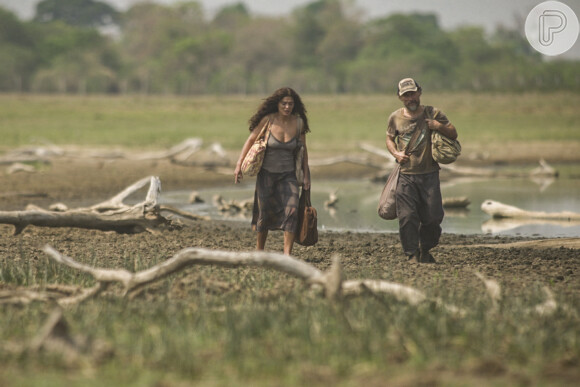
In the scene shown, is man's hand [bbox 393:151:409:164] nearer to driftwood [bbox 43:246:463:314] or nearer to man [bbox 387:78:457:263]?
man [bbox 387:78:457:263]

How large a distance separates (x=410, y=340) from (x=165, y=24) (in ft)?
327

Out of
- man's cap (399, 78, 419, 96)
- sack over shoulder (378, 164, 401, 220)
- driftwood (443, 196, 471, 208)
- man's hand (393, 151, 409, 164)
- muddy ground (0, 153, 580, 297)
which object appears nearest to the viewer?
muddy ground (0, 153, 580, 297)

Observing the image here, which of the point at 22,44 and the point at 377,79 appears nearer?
the point at 377,79

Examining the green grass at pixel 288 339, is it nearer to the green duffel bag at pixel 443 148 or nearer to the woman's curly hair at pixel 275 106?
the green duffel bag at pixel 443 148

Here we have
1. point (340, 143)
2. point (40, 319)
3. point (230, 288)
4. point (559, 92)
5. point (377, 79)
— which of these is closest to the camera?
point (40, 319)

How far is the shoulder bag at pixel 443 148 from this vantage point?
26.7 feet

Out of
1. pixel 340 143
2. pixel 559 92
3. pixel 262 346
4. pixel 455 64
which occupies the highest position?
pixel 455 64

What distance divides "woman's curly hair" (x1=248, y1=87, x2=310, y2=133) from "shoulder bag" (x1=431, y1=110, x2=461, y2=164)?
1.13 m

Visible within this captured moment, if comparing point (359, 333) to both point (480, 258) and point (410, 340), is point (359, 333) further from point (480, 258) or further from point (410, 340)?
point (480, 258)

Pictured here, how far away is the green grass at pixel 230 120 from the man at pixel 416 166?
16.7 meters

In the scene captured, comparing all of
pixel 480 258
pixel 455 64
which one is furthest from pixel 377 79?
pixel 480 258

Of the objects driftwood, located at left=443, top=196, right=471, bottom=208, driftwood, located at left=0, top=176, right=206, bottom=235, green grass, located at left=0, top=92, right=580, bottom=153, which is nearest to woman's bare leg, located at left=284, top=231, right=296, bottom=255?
driftwood, located at left=0, top=176, right=206, bottom=235

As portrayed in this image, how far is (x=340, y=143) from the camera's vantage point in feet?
92.1

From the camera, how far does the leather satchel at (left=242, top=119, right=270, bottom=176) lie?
8.23m
